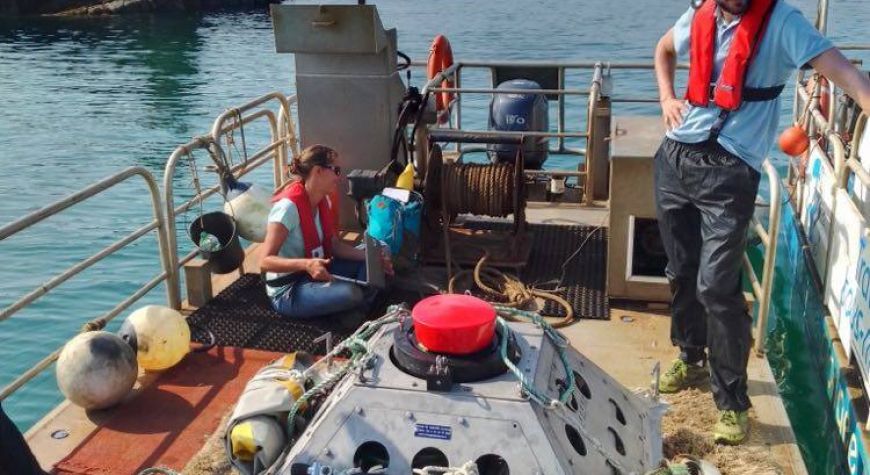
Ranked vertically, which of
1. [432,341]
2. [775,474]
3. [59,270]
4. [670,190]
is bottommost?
[59,270]

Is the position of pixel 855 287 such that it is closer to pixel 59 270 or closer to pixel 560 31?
pixel 59 270

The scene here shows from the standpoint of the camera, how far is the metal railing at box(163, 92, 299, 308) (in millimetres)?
5988

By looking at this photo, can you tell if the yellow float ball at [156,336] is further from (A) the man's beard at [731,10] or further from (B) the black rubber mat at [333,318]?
(A) the man's beard at [731,10]

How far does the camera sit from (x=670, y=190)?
14.8ft

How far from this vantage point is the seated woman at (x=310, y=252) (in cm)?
559

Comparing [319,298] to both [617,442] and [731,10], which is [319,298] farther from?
[731,10]

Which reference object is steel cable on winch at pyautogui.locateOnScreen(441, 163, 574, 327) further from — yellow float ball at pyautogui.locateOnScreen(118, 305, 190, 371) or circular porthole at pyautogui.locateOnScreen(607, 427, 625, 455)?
circular porthole at pyautogui.locateOnScreen(607, 427, 625, 455)

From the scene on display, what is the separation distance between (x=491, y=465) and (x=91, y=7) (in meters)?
49.0

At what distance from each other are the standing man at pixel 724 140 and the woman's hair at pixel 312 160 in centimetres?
214

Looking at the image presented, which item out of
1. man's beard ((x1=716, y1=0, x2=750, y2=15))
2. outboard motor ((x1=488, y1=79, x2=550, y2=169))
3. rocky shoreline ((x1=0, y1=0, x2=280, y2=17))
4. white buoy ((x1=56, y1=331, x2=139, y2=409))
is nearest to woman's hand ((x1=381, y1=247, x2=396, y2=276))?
white buoy ((x1=56, y1=331, x2=139, y2=409))

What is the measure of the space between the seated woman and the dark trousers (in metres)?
2.09

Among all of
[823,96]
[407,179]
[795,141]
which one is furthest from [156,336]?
[823,96]

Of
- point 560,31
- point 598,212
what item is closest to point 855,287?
point 598,212

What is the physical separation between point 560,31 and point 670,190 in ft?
104
